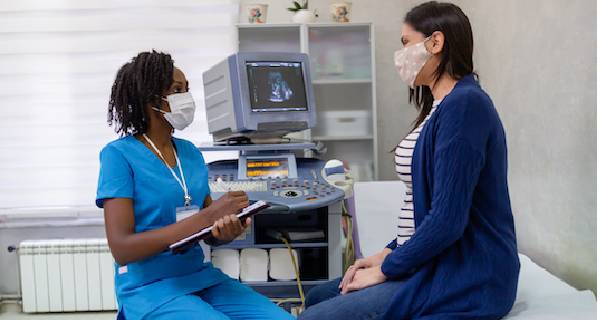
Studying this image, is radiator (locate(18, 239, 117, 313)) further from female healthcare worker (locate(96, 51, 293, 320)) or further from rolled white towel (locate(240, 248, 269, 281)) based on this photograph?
female healthcare worker (locate(96, 51, 293, 320))

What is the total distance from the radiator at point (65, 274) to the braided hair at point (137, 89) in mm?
1944

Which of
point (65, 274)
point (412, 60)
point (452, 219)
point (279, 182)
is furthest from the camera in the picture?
point (65, 274)

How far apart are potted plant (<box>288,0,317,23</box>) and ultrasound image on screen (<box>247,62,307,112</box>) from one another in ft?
2.42

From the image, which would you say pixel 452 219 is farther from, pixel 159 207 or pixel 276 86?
pixel 276 86

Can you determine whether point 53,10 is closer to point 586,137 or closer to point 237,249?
point 237,249

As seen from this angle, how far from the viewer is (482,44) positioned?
108 inches

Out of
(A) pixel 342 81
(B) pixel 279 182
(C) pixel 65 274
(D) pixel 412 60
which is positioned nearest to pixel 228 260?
(B) pixel 279 182

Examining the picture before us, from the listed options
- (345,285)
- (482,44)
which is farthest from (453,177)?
(482,44)

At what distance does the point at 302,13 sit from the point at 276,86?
891 millimetres

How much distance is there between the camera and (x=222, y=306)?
156 cm

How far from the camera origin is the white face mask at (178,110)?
162 centimetres

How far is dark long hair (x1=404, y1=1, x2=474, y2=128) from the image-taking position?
4.66 ft

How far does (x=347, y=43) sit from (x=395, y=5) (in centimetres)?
46

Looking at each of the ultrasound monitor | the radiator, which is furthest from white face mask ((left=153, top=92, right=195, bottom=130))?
the radiator
